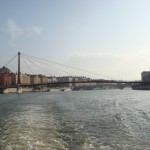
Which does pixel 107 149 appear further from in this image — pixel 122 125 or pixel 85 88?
pixel 85 88

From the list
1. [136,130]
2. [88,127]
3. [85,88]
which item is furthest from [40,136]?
[85,88]

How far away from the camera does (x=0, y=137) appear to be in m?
14.9

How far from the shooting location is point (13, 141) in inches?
549

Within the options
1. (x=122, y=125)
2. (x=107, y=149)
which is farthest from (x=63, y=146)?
(x=122, y=125)

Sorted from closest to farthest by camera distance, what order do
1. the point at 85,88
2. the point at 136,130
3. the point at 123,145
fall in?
the point at 123,145 → the point at 136,130 → the point at 85,88

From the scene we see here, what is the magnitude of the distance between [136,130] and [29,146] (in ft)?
22.4

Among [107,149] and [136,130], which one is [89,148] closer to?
[107,149]

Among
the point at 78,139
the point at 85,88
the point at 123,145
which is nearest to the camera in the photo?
the point at 123,145

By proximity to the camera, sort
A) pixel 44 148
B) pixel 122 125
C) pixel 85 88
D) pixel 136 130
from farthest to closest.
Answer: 1. pixel 85 88
2. pixel 122 125
3. pixel 136 130
4. pixel 44 148

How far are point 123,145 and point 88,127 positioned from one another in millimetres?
4875

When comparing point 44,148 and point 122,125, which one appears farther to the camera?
point 122,125

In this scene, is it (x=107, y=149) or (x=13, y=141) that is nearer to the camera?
(x=107, y=149)

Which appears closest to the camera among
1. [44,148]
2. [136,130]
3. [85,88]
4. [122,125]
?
[44,148]

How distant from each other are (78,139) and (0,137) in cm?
343
